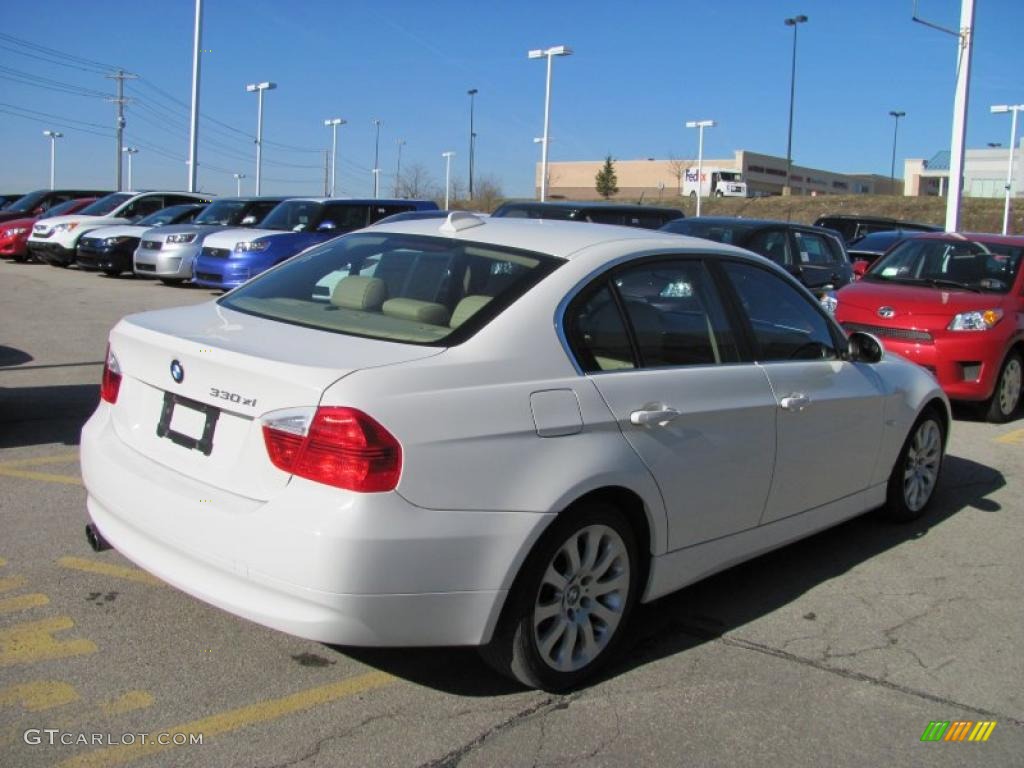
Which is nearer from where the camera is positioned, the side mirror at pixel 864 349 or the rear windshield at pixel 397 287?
the rear windshield at pixel 397 287

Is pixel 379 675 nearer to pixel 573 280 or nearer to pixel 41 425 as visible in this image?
pixel 573 280

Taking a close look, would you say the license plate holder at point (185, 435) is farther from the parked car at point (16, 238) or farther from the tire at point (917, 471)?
the parked car at point (16, 238)

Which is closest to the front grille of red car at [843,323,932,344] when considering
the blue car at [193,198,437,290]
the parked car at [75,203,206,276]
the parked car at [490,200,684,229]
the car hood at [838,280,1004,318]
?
the car hood at [838,280,1004,318]

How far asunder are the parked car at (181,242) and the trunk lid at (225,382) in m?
14.3

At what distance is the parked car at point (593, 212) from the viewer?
14.3m

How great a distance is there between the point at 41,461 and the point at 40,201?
2400cm

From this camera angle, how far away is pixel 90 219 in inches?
858

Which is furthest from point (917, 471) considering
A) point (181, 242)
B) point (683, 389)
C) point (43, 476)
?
point (181, 242)

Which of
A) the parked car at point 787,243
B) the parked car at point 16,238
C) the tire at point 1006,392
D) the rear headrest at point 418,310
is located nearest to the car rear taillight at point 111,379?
the rear headrest at point 418,310

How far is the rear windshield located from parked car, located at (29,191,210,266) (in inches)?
727

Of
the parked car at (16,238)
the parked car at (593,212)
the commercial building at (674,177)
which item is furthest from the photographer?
the commercial building at (674,177)

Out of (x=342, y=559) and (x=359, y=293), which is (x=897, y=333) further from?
(x=342, y=559)

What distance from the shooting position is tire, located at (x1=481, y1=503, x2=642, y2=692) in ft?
11.1

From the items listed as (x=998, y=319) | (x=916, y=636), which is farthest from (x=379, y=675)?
(x=998, y=319)
